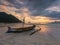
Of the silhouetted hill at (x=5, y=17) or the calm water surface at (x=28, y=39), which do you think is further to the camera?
the silhouetted hill at (x=5, y=17)

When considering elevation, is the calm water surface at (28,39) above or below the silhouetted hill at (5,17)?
below

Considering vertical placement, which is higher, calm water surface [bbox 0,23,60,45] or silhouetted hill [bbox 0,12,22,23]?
silhouetted hill [bbox 0,12,22,23]

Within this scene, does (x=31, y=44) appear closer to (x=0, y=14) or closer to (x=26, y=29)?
(x=26, y=29)

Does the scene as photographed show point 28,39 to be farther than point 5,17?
No

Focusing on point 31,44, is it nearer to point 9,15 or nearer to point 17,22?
point 9,15

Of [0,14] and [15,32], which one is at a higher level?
[0,14]

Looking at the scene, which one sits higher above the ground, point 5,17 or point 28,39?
point 5,17

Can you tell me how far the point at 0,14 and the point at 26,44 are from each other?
137m

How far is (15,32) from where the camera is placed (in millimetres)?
55812

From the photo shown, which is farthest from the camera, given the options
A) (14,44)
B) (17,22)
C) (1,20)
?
(17,22)

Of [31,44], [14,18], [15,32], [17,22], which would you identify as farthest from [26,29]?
[17,22]

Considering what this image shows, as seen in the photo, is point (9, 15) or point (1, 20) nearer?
point (1, 20)

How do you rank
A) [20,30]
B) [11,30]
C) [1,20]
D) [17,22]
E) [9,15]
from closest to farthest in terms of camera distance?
[11,30] < [20,30] < [1,20] < [9,15] < [17,22]

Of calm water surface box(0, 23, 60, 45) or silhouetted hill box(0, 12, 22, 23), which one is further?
silhouetted hill box(0, 12, 22, 23)
